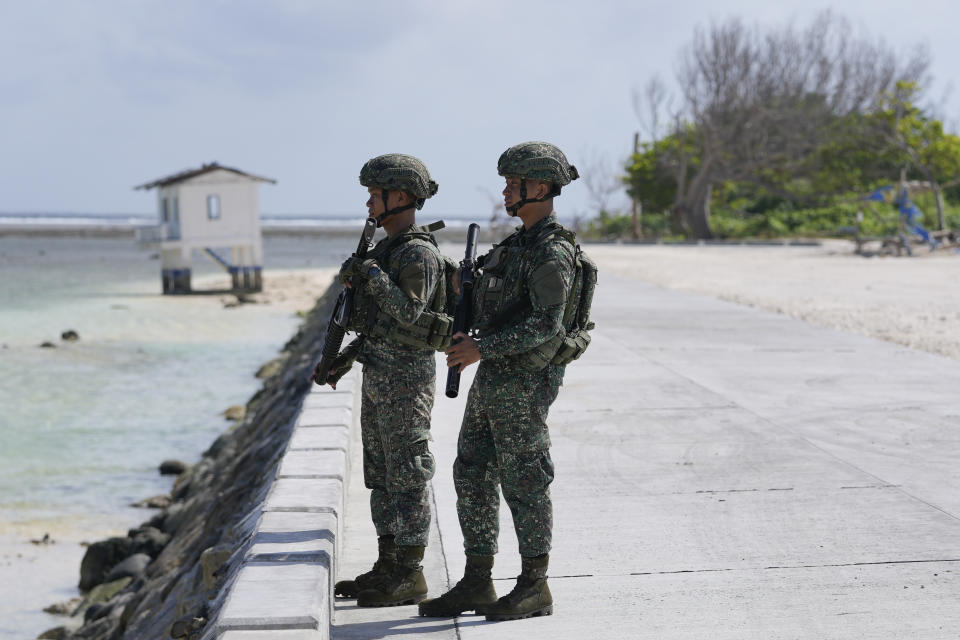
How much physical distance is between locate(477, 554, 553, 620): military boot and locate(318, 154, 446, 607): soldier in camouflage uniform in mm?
405

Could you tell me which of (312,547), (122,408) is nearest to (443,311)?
(312,547)

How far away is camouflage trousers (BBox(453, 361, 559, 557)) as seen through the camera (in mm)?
4117

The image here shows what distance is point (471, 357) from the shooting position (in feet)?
13.1

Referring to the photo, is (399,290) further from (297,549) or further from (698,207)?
(698,207)

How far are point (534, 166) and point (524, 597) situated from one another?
A: 68.2 inches

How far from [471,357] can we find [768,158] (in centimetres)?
4882

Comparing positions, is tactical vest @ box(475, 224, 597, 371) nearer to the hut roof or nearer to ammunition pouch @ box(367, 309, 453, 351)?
ammunition pouch @ box(367, 309, 453, 351)

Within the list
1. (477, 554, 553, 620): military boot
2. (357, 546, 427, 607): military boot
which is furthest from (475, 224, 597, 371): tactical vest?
(357, 546, 427, 607): military boot

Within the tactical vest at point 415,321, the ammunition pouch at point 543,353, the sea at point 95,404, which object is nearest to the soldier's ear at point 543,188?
the tactical vest at point 415,321

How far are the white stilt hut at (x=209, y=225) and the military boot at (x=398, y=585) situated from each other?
35.9 m

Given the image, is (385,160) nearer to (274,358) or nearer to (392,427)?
(392,427)

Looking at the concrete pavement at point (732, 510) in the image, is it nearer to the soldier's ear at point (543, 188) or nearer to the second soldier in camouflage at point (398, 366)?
the second soldier in camouflage at point (398, 366)

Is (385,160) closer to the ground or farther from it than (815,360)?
farther from it

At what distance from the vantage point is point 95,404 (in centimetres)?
1688
